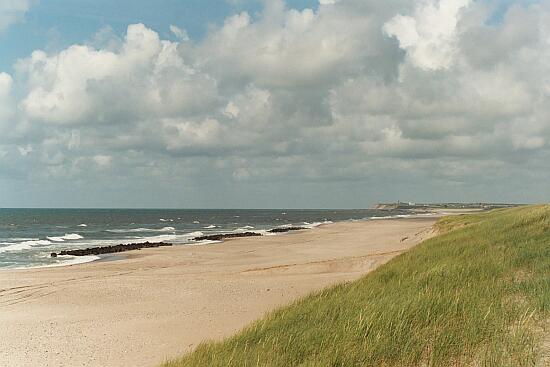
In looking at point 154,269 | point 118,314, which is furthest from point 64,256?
point 118,314

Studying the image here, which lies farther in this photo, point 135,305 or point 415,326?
point 135,305

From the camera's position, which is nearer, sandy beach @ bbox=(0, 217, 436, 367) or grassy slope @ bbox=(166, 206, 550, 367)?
grassy slope @ bbox=(166, 206, 550, 367)

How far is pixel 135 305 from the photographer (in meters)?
16.5

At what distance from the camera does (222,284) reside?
20406 mm

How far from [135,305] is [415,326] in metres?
11.3

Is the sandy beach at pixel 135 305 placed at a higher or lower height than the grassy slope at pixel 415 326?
lower

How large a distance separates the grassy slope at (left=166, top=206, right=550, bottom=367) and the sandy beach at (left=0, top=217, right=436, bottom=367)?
3.08 meters

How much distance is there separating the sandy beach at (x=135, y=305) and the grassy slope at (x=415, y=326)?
308cm

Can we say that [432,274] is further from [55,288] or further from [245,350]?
[55,288]

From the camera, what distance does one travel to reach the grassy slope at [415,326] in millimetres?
6844

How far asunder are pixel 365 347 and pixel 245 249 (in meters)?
34.2

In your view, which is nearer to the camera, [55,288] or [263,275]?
[55,288]

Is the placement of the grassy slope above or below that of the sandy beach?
above

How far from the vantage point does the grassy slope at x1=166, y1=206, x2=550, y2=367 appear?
269 inches
